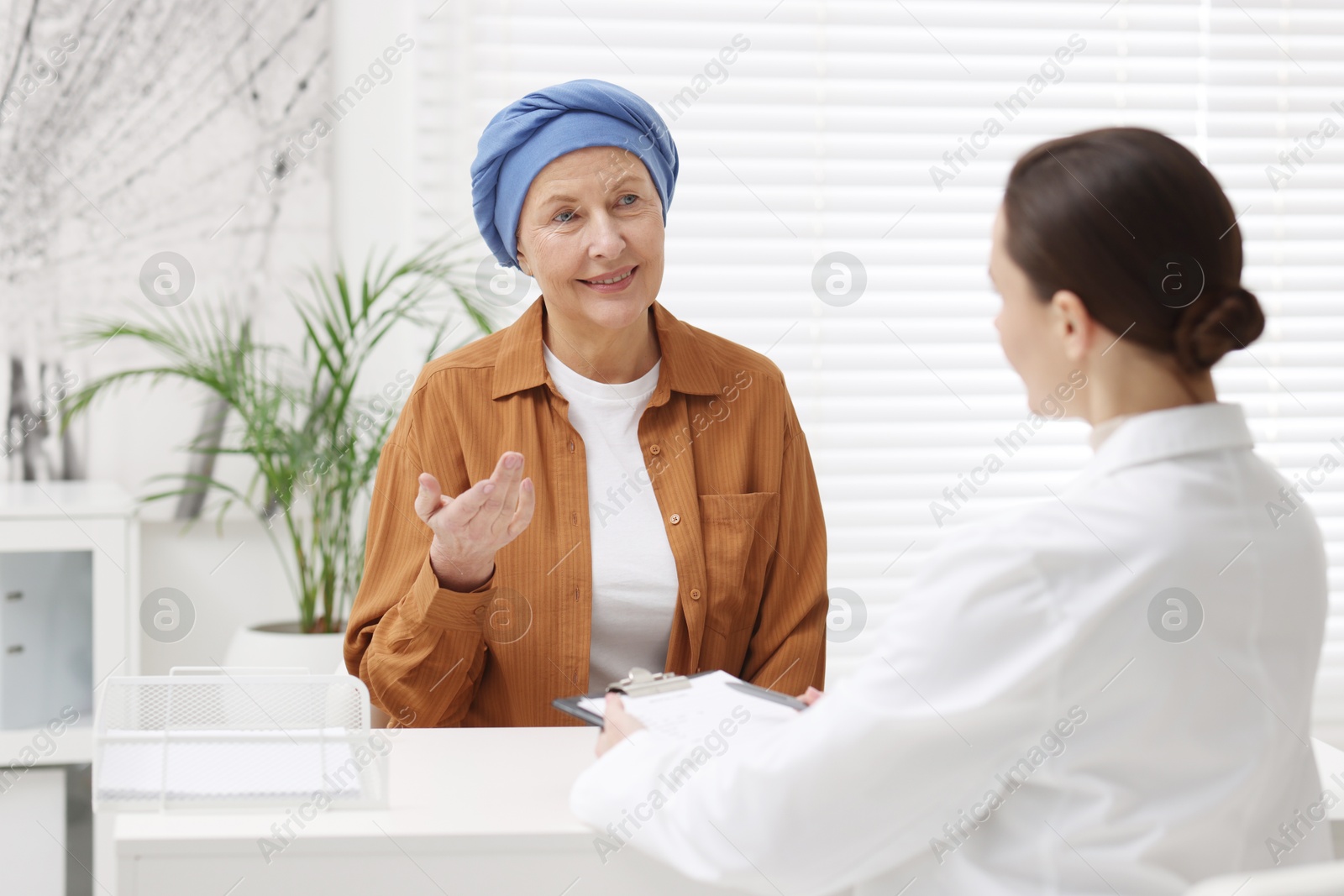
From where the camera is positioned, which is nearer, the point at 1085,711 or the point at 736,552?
the point at 1085,711

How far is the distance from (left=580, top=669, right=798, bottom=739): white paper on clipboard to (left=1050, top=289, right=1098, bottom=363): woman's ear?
1.79 ft

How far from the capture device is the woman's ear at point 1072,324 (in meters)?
1.02

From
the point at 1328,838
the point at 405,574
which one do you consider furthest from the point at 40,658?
the point at 1328,838

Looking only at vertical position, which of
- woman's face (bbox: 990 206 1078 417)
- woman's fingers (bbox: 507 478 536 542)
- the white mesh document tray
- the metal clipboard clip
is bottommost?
the white mesh document tray

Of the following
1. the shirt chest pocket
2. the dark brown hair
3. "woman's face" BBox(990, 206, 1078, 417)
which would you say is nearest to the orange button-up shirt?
the shirt chest pocket

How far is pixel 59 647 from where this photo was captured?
2.72 metres

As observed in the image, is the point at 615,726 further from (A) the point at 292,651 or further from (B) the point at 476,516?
(A) the point at 292,651

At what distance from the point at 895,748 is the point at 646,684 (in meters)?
0.53

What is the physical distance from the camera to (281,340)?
307cm

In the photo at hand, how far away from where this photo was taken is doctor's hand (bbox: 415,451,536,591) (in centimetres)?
153

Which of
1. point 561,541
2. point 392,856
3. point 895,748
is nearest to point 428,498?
point 561,541

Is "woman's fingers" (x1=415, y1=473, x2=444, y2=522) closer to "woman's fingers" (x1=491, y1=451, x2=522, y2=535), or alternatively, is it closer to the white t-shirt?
"woman's fingers" (x1=491, y1=451, x2=522, y2=535)

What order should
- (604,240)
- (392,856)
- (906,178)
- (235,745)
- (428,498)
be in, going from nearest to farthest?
(392,856) < (235,745) < (428,498) < (604,240) < (906,178)

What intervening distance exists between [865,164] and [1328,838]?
2587 mm
